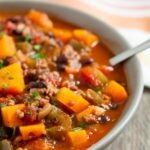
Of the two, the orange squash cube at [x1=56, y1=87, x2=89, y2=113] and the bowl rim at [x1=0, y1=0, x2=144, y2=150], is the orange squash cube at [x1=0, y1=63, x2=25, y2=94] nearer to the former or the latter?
the orange squash cube at [x1=56, y1=87, x2=89, y2=113]

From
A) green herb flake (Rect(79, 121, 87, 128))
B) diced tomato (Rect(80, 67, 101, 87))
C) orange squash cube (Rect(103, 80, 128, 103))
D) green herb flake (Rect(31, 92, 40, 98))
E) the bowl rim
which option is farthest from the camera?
diced tomato (Rect(80, 67, 101, 87))

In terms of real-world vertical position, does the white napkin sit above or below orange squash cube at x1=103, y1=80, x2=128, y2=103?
above

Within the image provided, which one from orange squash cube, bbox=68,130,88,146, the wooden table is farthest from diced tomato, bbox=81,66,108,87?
orange squash cube, bbox=68,130,88,146

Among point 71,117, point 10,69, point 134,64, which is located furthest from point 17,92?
point 134,64

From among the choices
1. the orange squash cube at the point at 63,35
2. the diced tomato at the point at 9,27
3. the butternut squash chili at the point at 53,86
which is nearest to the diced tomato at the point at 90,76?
the butternut squash chili at the point at 53,86

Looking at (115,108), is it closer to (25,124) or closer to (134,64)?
(134,64)

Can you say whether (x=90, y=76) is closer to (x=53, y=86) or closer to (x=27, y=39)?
(x=53, y=86)
